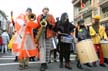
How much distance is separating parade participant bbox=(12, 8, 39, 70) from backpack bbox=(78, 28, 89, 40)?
1378 millimetres

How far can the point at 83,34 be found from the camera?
10.7 m

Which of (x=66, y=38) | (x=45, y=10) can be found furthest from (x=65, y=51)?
(x=45, y=10)

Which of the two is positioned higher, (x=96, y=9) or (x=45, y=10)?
(x=96, y=9)

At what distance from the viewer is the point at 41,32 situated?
10172mm

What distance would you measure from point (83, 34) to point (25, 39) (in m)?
1.73

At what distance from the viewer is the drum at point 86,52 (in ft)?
31.7

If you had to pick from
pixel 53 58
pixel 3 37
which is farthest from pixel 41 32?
pixel 3 37

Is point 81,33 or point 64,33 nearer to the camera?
point 64,33

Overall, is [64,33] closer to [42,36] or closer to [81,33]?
[81,33]

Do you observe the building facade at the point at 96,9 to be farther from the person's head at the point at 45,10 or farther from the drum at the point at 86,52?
the drum at the point at 86,52

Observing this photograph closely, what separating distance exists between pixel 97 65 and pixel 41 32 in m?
2.57

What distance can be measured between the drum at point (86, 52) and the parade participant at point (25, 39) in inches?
58.1

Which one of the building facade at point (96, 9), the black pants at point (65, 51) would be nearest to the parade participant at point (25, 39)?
the black pants at point (65, 51)

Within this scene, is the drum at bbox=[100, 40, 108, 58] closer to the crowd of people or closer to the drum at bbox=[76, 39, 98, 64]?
the crowd of people
